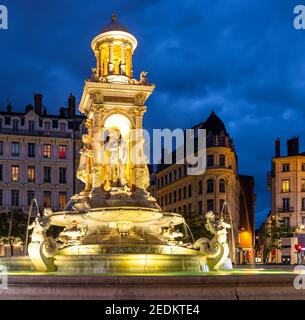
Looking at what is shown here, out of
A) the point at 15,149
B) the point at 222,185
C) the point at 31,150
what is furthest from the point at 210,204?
the point at 15,149

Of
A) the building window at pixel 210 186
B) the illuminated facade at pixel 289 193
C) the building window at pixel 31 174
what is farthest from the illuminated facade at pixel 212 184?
the building window at pixel 31 174

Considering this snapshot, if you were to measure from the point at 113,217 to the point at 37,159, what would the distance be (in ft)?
209

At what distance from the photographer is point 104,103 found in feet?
89.4

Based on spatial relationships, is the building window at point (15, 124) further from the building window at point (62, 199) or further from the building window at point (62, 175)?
the building window at point (62, 199)

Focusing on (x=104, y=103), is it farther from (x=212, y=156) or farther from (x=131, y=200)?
(x=212, y=156)

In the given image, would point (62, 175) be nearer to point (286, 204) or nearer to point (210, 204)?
point (210, 204)

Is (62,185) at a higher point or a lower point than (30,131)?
lower

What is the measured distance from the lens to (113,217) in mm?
24844

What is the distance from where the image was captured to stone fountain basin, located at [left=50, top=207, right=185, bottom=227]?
24.8 meters

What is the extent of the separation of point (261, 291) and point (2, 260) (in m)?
11.5

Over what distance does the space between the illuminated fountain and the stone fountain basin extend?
0.12 feet
